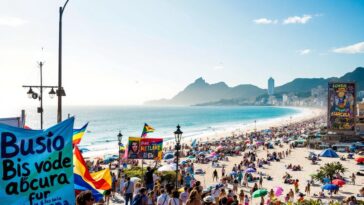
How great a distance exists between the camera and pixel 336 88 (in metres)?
54.9

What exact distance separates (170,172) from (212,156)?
57.7 feet

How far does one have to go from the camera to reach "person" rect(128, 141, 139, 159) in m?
18.4

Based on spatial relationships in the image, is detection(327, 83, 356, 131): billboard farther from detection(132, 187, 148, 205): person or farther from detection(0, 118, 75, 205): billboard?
detection(0, 118, 75, 205): billboard

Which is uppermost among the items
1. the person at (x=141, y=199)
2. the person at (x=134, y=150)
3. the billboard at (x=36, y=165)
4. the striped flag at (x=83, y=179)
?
the billboard at (x=36, y=165)

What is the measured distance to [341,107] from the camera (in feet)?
178

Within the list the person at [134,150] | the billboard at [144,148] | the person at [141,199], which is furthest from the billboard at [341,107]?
the person at [141,199]

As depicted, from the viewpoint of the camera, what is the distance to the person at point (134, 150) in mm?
18391

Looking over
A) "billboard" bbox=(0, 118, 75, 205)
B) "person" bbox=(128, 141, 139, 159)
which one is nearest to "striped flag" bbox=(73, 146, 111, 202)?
"billboard" bbox=(0, 118, 75, 205)

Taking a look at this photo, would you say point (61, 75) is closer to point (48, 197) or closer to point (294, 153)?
point (48, 197)

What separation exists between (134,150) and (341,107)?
1820 inches

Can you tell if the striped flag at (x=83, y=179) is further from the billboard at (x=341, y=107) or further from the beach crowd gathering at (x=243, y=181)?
the billboard at (x=341, y=107)

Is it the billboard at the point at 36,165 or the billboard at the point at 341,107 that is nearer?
the billboard at the point at 36,165

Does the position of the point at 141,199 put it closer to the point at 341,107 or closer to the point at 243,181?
the point at 243,181

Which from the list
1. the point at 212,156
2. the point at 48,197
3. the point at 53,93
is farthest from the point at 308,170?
the point at 48,197
